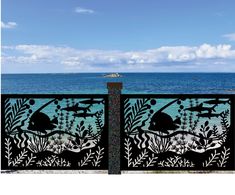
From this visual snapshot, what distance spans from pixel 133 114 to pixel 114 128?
0.41m

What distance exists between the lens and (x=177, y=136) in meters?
7.82

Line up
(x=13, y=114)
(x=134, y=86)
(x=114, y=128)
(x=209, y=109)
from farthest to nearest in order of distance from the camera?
(x=134, y=86)
(x=13, y=114)
(x=209, y=109)
(x=114, y=128)

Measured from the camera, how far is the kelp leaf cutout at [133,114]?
7730mm

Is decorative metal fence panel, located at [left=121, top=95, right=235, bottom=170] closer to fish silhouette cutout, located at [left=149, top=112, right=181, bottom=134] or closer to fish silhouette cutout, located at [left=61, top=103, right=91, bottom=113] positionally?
fish silhouette cutout, located at [left=149, top=112, right=181, bottom=134]

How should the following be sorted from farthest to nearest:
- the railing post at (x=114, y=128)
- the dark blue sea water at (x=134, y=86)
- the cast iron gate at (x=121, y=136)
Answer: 1. the dark blue sea water at (x=134, y=86)
2. the cast iron gate at (x=121, y=136)
3. the railing post at (x=114, y=128)

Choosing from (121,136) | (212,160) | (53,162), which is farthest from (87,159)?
(212,160)

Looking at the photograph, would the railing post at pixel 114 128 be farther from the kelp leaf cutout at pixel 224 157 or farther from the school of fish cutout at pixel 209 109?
the kelp leaf cutout at pixel 224 157

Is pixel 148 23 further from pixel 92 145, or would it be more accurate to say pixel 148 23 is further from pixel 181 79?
pixel 92 145

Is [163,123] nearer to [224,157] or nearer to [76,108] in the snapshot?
[224,157]

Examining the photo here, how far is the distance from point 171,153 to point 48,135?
2173 millimetres

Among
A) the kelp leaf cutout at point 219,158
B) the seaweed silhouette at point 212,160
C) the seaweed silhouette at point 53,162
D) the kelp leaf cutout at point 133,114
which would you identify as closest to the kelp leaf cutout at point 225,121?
the kelp leaf cutout at point 219,158

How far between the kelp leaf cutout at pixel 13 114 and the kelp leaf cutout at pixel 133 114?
1.80 m

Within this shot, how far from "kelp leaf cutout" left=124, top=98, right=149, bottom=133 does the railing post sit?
6.3 inches
